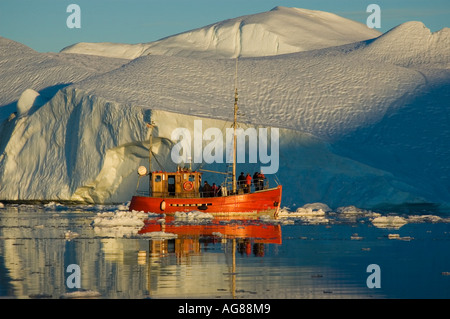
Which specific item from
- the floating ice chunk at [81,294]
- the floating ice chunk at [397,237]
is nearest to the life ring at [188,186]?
the floating ice chunk at [397,237]

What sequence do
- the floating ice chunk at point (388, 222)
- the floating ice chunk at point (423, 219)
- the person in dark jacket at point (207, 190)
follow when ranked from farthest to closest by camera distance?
the person in dark jacket at point (207, 190)
the floating ice chunk at point (423, 219)
the floating ice chunk at point (388, 222)

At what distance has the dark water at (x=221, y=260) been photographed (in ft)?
34.6

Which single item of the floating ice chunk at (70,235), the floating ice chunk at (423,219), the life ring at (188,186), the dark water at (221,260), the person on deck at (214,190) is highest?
the life ring at (188,186)

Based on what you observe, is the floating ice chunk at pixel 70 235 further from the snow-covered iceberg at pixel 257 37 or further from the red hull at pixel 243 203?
the snow-covered iceberg at pixel 257 37

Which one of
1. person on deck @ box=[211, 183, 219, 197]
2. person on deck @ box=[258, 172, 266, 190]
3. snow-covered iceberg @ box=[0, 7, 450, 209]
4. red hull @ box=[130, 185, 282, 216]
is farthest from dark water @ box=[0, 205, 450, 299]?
snow-covered iceberg @ box=[0, 7, 450, 209]

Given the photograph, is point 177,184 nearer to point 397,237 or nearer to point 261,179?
point 261,179

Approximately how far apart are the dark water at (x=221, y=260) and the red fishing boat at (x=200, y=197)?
134 inches

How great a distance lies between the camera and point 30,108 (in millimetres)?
38625

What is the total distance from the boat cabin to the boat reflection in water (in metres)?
3.53

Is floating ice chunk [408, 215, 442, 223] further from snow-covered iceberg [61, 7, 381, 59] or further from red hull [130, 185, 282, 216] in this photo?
snow-covered iceberg [61, 7, 381, 59]

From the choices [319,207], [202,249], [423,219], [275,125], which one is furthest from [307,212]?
[202,249]

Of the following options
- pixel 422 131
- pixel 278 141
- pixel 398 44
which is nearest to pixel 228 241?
pixel 278 141

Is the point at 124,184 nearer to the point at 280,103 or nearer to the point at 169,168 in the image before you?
the point at 169,168

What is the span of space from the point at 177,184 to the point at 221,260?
14.3 metres
